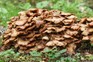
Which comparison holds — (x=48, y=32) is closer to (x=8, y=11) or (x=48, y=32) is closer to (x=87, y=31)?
(x=87, y=31)

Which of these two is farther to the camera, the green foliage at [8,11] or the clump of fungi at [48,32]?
the green foliage at [8,11]

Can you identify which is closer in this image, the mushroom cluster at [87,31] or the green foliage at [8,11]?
the mushroom cluster at [87,31]

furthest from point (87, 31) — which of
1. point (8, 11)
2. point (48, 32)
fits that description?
point (8, 11)

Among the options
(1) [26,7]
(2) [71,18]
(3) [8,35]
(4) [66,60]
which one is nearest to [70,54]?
(4) [66,60]

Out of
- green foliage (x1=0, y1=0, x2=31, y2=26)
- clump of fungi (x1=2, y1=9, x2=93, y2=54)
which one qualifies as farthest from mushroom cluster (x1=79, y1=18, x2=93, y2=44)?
green foliage (x1=0, y1=0, x2=31, y2=26)

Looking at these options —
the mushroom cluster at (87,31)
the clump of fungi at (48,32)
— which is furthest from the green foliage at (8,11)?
the mushroom cluster at (87,31)

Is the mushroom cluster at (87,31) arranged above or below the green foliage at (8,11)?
below

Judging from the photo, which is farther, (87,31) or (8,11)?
(8,11)

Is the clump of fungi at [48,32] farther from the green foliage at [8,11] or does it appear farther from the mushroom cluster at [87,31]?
the green foliage at [8,11]
